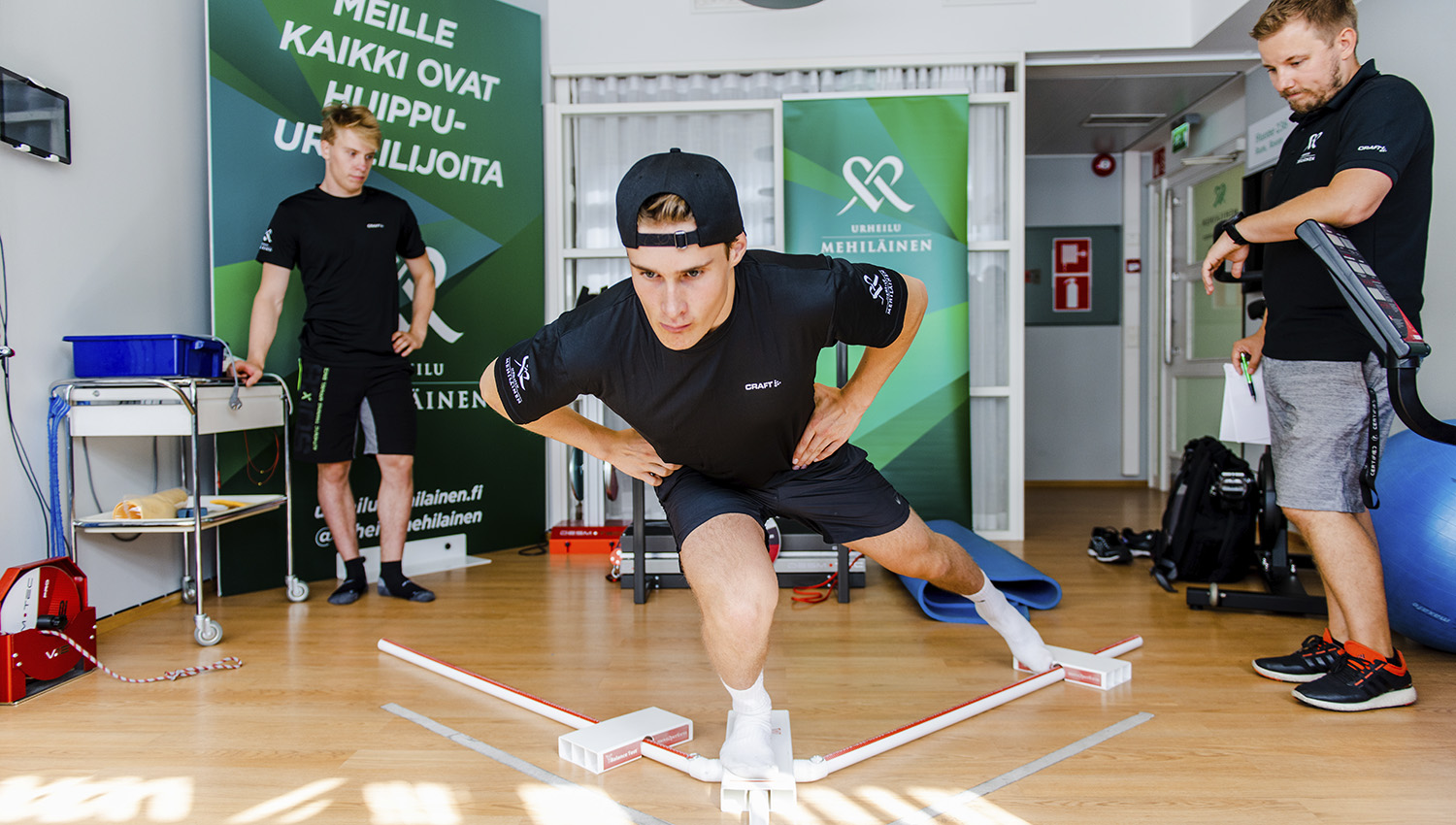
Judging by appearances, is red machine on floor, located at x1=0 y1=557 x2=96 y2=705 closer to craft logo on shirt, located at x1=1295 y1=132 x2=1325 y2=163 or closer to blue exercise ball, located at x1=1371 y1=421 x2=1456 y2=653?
craft logo on shirt, located at x1=1295 y1=132 x2=1325 y2=163

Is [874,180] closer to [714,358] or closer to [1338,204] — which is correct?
[1338,204]

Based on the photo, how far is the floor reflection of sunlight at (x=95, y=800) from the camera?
1.65 meters

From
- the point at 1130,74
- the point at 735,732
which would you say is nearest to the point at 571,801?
the point at 735,732

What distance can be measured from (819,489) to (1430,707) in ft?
5.16

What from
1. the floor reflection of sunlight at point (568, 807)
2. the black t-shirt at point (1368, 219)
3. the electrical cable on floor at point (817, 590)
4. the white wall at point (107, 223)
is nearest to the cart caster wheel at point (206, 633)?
the white wall at point (107, 223)

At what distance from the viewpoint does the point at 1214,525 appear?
11.4 feet

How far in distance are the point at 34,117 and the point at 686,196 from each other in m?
2.37

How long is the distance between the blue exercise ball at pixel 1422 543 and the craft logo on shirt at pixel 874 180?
7.92ft

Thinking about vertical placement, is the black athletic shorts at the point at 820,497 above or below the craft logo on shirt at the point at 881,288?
below

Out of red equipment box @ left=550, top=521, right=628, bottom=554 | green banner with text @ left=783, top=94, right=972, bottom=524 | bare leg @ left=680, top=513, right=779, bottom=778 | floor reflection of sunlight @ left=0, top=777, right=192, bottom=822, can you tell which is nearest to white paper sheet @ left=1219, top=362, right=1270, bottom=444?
bare leg @ left=680, top=513, right=779, bottom=778

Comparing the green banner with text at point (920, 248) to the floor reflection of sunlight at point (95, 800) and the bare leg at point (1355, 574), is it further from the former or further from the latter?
the floor reflection of sunlight at point (95, 800)

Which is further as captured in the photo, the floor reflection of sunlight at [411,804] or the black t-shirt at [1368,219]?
the black t-shirt at [1368,219]

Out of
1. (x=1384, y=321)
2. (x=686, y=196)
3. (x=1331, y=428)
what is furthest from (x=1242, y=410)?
(x=686, y=196)

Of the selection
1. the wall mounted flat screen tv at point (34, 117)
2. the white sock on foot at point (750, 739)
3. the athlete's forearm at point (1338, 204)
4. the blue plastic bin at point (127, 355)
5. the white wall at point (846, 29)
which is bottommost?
the white sock on foot at point (750, 739)
